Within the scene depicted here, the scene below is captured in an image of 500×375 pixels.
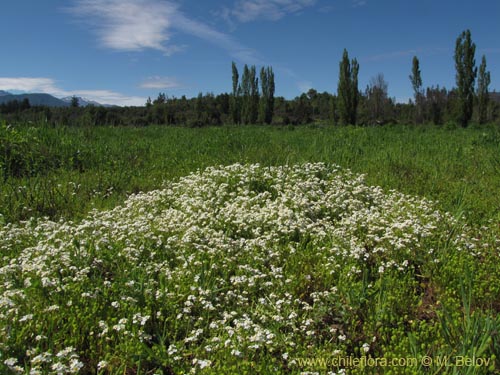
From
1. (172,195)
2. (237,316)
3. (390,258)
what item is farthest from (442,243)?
(172,195)

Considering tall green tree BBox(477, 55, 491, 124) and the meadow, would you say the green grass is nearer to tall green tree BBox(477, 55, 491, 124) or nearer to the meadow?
the meadow

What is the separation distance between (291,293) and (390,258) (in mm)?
1480

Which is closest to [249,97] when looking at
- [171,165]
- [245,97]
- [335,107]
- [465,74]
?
[245,97]

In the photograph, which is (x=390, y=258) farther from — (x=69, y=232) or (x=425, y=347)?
(x=69, y=232)

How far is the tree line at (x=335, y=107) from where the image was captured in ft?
133

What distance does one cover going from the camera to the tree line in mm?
40688

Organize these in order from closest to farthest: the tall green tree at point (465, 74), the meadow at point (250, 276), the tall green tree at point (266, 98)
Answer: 1. the meadow at point (250, 276)
2. the tall green tree at point (465, 74)
3. the tall green tree at point (266, 98)

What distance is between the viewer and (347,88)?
4269cm

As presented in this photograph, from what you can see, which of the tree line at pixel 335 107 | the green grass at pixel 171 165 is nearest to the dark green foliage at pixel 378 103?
the tree line at pixel 335 107

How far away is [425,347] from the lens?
328cm

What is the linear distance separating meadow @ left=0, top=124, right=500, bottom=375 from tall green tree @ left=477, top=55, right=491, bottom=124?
140 feet

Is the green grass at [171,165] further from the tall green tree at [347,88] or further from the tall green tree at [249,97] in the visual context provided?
the tall green tree at [249,97]

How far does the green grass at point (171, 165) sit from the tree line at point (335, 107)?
18.1 ft

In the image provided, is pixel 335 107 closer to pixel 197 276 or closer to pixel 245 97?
pixel 245 97
